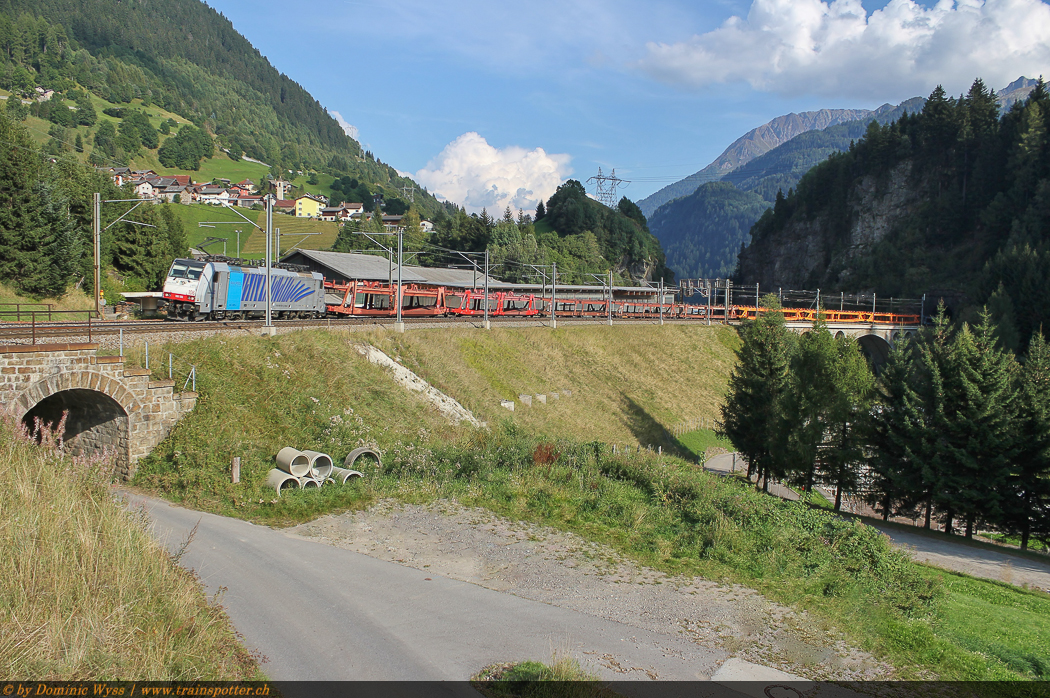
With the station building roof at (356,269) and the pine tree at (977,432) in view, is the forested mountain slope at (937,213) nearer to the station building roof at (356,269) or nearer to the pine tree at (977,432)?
the pine tree at (977,432)

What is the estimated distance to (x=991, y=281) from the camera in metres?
76.8

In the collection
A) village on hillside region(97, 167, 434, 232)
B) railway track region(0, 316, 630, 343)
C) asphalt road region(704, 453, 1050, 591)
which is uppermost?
village on hillside region(97, 167, 434, 232)

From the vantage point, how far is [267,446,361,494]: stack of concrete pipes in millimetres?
15211

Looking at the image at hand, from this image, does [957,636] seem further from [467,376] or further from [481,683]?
[467,376]

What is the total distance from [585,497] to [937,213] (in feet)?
395

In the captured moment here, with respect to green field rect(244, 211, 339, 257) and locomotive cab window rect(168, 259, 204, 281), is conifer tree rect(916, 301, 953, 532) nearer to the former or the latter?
locomotive cab window rect(168, 259, 204, 281)

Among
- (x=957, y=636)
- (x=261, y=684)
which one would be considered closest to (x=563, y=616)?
(x=261, y=684)

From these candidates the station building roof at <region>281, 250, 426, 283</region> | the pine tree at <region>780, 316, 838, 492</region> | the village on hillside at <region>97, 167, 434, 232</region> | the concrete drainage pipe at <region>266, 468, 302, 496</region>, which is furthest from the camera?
the village on hillside at <region>97, 167, 434, 232</region>

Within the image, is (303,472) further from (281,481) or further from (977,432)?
(977,432)

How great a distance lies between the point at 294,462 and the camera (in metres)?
16.5

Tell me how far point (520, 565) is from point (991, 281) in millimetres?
89308

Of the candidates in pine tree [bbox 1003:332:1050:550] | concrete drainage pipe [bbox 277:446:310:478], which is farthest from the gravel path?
pine tree [bbox 1003:332:1050:550]

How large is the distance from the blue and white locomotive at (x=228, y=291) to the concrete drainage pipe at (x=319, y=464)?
17.4m

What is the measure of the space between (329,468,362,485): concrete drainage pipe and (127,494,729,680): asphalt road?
4382mm
